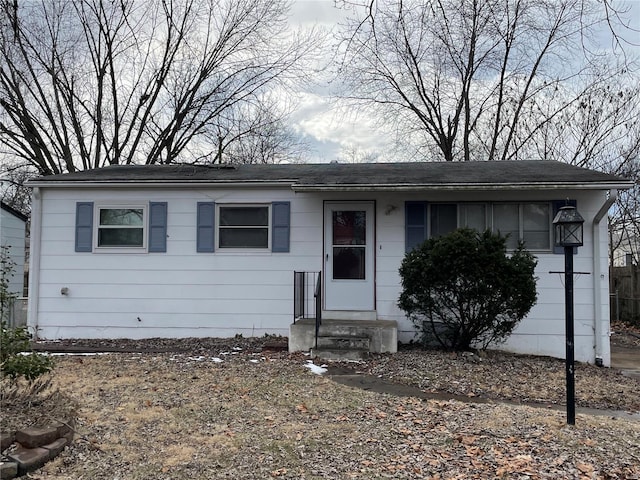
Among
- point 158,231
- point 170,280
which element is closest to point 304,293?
point 170,280

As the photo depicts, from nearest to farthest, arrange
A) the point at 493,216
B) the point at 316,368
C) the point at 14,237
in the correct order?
the point at 316,368 → the point at 493,216 → the point at 14,237

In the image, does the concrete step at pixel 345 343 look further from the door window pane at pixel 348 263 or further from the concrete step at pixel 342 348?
the door window pane at pixel 348 263

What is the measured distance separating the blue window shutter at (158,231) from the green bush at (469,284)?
4303 mm

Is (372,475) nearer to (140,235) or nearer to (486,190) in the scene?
(486,190)

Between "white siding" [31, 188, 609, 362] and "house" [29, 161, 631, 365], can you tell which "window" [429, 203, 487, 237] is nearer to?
"house" [29, 161, 631, 365]

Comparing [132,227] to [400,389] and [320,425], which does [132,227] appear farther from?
[320,425]

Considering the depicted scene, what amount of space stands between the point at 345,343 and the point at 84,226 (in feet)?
17.1

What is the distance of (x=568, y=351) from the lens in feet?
13.6

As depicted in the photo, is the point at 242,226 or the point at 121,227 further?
the point at 121,227

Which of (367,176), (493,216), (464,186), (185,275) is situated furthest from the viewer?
(185,275)

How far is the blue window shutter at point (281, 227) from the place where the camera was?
844 centimetres

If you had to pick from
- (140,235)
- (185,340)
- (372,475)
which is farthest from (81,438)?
(140,235)

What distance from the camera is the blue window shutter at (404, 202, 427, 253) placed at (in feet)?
26.9

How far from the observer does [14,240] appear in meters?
11.8
